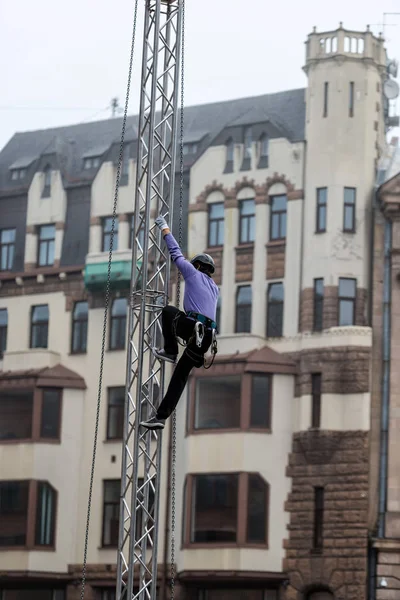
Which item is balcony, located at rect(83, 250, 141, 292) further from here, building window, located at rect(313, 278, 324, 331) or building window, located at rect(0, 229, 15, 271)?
building window, located at rect(313, 278, 324, 331)

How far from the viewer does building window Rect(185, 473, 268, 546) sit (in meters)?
48.7

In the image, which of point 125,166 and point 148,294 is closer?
point 148,294

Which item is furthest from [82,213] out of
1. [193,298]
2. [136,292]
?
[193,298]

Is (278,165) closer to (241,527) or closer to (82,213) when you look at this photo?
(82,213)

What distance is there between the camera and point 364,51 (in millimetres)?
50625

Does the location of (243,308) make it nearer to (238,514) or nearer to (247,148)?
(247,148)

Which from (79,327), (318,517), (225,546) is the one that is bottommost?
(225,546)

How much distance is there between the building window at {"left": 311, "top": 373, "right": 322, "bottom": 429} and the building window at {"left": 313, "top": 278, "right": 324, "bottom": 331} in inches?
56.7

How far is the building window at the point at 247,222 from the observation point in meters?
51.2

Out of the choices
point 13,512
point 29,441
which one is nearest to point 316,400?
point 29,441

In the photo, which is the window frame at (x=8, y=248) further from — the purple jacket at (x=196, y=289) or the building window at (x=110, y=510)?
the purple jacket at (x=196, y=289)

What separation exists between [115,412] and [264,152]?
29.2 ft

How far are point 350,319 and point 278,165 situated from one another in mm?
5238

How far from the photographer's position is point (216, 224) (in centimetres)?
5191
